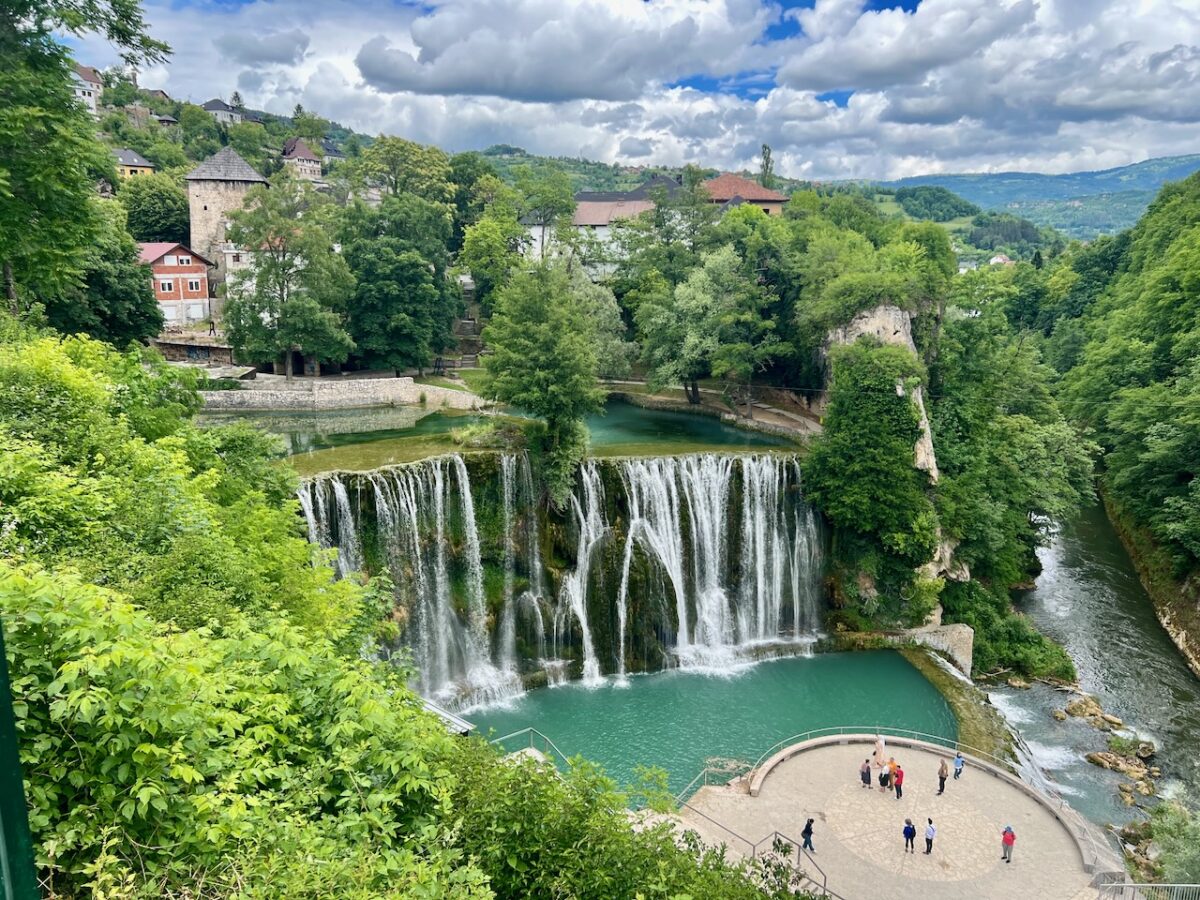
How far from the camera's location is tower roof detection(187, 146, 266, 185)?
48.2 metres

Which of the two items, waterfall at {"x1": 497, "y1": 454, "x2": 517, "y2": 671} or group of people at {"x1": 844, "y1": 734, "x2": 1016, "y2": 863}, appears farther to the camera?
waterfall at {"x1": 497, "y1": 454, "x2": 517, "y2": 671}

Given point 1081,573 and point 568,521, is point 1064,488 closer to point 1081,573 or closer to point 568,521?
point 1081,573

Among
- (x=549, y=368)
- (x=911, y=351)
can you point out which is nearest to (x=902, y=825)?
(x=549, y=368)

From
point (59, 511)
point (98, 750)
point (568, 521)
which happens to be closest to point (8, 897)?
point (98, 750)

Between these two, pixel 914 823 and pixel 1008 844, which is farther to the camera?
pixel 914 823

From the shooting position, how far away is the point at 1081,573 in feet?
104

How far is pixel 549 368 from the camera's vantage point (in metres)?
22.8

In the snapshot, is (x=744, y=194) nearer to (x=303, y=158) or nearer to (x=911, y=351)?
(x=911, y=351)

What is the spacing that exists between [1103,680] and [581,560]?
54.8ft

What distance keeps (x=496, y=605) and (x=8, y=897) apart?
19265 millimetres

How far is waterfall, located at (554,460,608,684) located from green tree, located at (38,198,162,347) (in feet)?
62.5

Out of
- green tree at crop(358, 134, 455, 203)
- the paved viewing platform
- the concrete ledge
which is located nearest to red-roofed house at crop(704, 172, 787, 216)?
green tree at crop(358, 134, 455, 203)

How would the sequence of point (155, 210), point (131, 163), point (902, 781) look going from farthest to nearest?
1. point (131, 163)
2. point (155, 210)
3. point (902, 781)

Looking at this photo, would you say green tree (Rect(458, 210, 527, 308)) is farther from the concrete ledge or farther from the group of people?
the group of people
